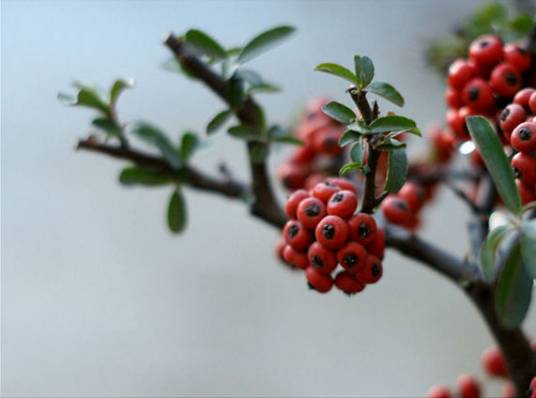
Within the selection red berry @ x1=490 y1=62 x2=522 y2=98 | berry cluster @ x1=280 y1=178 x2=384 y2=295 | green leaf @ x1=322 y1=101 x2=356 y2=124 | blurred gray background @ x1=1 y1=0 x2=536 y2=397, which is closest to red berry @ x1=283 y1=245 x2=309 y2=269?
berry cluster @ x1=280 y1=178 x2=384 y2=295

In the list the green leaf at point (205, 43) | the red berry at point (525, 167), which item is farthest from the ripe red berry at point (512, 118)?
the green leaf at point (205, 43)

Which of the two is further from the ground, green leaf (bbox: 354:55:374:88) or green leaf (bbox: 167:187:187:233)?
green leaf (bbox: 354:55:374:88)

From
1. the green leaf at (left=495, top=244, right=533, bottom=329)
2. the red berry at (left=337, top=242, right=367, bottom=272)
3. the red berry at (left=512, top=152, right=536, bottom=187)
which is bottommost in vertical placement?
the green leaf at (left=495, top=244, right=533, bottom=329)

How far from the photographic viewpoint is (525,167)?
0.50 meters

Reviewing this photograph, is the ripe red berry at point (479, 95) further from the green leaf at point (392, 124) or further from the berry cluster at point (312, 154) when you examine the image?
the berry cluster at point (312, 154)

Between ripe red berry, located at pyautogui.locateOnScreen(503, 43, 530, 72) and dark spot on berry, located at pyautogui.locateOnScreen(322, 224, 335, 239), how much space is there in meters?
0.22

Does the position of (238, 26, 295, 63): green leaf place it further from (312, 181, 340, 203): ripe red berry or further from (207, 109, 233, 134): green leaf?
(312, 181, 340, 203): ripe red berry

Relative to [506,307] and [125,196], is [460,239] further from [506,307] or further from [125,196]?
[506,307]

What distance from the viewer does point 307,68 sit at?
2.16 meters

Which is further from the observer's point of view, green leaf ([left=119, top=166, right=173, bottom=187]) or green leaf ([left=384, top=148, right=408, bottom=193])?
green leaf ([left=119, top=166, right=173, bottom=187])

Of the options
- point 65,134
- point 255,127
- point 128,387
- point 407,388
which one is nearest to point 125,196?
point 65,134

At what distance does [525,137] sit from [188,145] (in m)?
0.33

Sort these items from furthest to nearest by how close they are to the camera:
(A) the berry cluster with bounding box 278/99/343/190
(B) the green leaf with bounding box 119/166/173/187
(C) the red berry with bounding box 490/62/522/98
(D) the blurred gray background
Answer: (D) the blurred gray background → (A) the berry cluster with bounding box 278/99/343/190 → (B) the green leaf with bounding box 119/166/173/187 → (C) the red berry with bounding box 490/62/522/98

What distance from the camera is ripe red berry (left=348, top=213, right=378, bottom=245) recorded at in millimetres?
503
